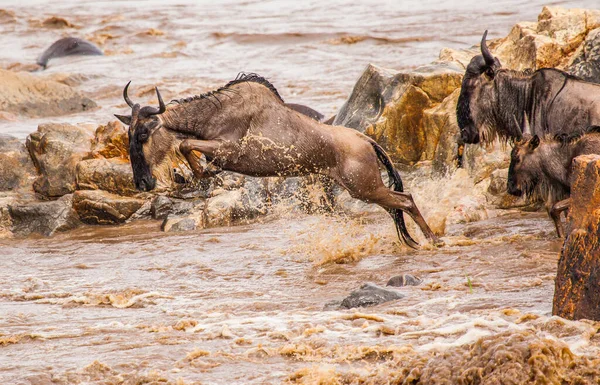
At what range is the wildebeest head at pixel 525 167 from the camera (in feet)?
27.6

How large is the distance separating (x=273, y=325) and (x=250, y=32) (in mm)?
22468

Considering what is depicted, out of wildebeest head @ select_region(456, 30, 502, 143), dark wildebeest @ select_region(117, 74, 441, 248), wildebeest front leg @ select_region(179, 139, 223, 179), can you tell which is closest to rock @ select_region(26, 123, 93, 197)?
dark wildebeest @ select_region(117, 74, 441, 248)

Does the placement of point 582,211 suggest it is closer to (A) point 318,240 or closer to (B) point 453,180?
(A) point 318,240

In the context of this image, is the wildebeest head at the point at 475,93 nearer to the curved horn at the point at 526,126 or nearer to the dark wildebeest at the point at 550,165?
the curved horn at the point at 526,126

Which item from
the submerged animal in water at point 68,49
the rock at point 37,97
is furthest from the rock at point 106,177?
the submerged animal in water at point 68,49

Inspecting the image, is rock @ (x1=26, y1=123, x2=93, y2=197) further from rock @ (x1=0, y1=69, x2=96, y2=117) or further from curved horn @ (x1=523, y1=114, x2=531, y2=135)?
curved horn @ (x1=523, y1=114, x2=531, y2=135)

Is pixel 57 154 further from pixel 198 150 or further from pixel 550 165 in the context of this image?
pixel 550 165

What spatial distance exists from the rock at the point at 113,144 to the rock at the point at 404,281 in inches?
240

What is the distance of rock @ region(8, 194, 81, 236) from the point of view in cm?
1172

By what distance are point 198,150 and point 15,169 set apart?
5.23 metres

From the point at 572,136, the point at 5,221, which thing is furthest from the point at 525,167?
the point at 5,221

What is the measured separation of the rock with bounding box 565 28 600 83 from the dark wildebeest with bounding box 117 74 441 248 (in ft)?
9.33

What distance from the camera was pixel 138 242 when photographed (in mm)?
10688

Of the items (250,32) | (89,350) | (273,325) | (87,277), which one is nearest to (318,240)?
(87,277)
